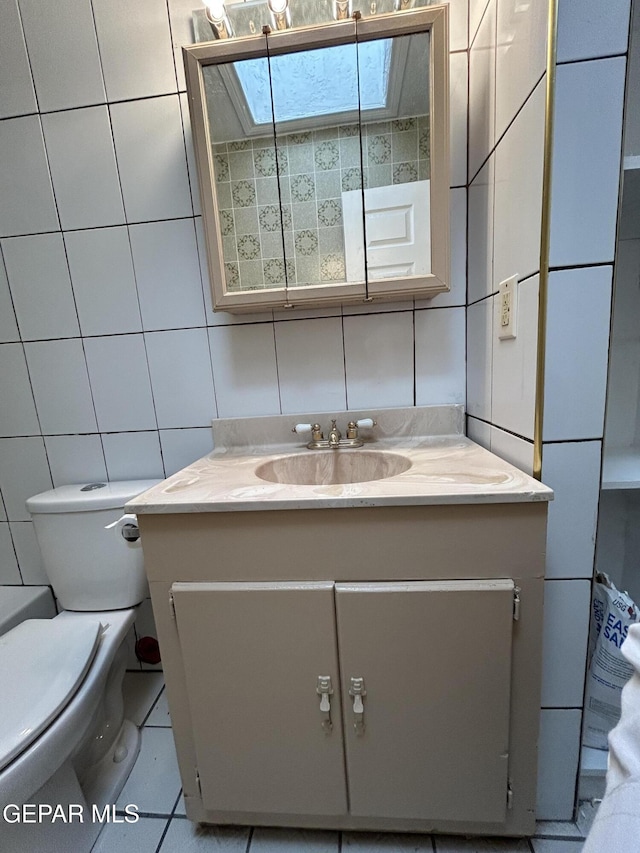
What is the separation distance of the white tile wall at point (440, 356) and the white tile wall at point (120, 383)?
802mm

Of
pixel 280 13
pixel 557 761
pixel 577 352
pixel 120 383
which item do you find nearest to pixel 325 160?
pixel 280 13

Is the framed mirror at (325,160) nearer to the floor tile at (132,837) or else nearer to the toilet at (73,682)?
the toilet at (73,682)

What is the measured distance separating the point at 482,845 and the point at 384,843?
0.20 metres

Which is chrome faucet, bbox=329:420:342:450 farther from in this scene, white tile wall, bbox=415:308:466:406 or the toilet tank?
the toilet tank

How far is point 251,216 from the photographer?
0.93 meters

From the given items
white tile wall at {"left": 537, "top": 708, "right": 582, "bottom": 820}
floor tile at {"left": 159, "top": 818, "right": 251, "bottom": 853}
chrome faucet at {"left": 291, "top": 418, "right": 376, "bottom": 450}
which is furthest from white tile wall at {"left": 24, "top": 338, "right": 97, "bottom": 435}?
white tile wall at {"left": 537, "top": 708, "right": 582, "bottom": 820}

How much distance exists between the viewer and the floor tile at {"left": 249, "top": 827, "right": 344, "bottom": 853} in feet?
2.52

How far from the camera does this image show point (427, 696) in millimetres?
669

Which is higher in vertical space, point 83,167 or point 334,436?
point 83,167

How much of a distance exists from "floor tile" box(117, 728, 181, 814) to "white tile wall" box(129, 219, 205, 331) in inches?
46.7

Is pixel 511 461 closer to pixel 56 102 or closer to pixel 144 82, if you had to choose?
pixel 144 82

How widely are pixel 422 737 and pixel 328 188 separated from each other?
1219 millimetres

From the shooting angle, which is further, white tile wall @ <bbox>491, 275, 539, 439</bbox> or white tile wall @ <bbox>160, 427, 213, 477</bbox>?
white tile wall @ <bbox>160, 427, 213, 477</bbox>

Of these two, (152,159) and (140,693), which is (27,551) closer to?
(140,693)
